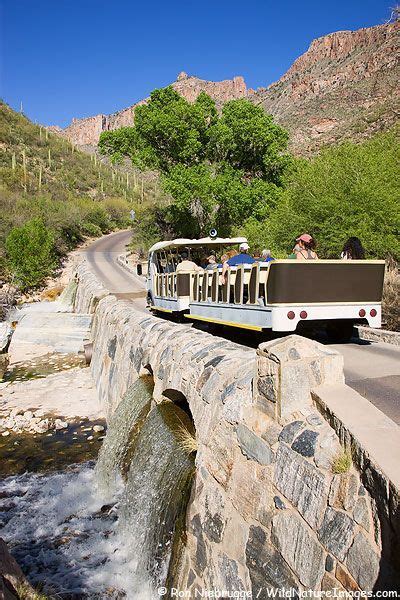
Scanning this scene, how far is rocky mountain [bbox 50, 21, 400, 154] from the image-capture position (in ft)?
151

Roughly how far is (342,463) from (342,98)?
66.1m

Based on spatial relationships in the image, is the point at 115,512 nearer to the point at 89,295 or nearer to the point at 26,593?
the point at 26,593

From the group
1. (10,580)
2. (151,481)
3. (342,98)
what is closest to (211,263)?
(151,481)

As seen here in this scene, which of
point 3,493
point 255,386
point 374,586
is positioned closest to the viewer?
point 374,586

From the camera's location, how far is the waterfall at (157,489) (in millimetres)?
4918

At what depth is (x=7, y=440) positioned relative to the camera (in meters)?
9.82

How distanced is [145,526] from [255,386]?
9.44ft

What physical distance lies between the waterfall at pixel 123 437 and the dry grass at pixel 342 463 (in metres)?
4.51

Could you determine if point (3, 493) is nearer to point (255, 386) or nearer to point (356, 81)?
point (255, 386)

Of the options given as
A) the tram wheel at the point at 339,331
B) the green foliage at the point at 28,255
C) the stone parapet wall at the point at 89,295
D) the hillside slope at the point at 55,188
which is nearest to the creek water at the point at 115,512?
the tram wheel at the point at 339,331

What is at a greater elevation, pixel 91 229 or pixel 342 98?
pixel 342 98

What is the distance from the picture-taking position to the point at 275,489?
3424 millimetres

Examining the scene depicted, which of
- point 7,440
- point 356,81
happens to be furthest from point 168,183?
point 356,81

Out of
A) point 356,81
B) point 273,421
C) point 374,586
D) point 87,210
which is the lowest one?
point 374,586
